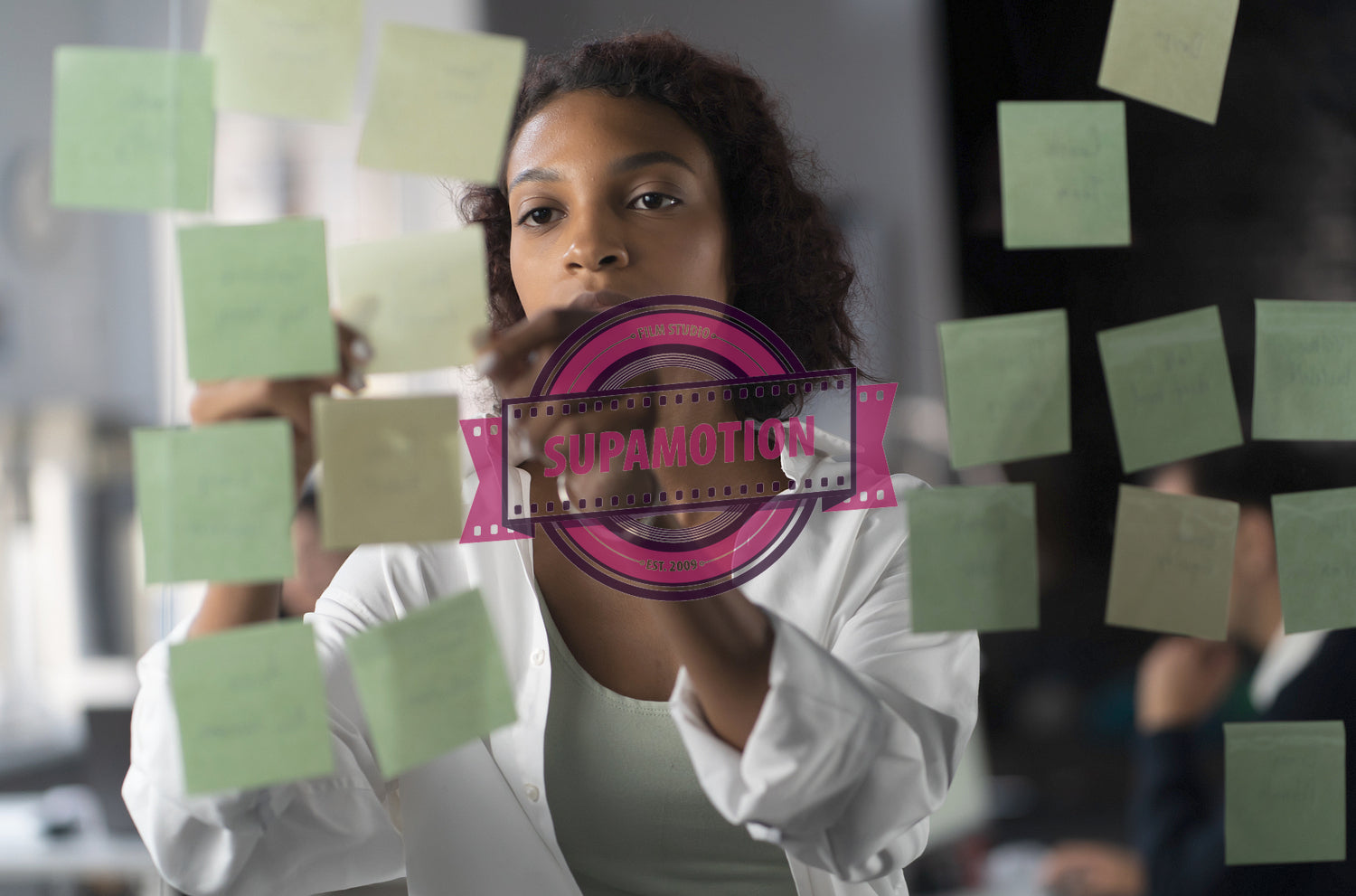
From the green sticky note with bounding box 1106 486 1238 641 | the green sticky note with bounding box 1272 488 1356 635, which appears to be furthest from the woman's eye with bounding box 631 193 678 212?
the green sticky note with bounding box 1272 488 1356 635

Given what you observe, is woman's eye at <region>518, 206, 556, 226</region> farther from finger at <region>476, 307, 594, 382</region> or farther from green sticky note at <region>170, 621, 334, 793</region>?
green sticky note at <region>170, 621, 334, 793</region>

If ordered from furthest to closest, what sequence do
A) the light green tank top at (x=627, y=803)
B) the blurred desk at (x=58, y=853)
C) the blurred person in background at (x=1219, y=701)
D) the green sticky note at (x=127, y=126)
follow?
1. the blurred desk at (x=58, y=853)
2. the blurred person in background at (x=1219, y=701)
3. the light green tank top at (x=627, y=803)
4. the green sticky note at (x=127, y=126)

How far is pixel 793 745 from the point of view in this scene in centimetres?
50

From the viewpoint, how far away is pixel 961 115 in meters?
0.64

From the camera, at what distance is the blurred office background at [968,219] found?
0.56 meters

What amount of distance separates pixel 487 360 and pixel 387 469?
74 millimetres

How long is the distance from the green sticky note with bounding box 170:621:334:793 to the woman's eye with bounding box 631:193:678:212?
28 cm

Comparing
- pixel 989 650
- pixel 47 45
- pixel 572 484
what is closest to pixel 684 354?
pixel 572 484

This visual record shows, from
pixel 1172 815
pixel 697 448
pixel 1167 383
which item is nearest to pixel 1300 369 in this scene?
pixel 1167 383

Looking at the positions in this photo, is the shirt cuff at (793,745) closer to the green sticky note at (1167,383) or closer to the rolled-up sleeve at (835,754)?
the rolled-up sleeve at (835,754)

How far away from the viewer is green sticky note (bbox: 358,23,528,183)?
0.49 metres

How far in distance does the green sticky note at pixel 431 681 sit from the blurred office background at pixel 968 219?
12cm

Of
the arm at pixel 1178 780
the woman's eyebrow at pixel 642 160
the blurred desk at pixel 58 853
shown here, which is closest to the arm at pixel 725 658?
A: the woman's eyebrow at pixel 642 160

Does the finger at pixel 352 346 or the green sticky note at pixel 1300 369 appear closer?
the finger at pixel 352 346
